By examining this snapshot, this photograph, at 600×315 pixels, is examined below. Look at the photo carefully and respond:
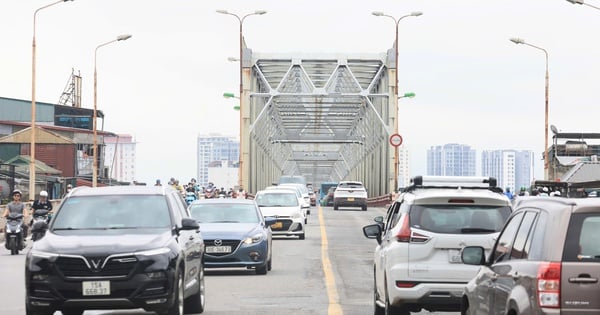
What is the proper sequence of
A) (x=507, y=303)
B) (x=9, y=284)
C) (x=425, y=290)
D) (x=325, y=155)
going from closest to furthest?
(x=507, y=303), (x=425, y=290), (x=9, y=284), (x=325, y=155)

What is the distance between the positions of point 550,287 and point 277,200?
105 feet

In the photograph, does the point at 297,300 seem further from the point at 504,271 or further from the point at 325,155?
the point at 325,155

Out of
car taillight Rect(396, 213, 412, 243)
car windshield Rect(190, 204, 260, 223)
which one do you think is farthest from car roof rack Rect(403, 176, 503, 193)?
car windshield Rect(190, 204, 260, 223)

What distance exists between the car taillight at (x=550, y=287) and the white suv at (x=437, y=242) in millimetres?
5447

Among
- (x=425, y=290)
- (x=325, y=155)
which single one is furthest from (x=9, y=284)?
(x=325, y=155)

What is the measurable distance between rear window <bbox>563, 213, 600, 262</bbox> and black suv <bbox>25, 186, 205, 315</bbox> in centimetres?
656

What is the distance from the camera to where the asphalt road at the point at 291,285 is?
16.5 meters

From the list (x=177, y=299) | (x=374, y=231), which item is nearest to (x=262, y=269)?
(x=374, y=231)

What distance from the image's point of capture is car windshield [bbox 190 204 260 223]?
78.7 feet

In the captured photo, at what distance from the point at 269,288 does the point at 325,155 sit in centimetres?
15415

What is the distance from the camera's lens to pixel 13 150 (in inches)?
3740

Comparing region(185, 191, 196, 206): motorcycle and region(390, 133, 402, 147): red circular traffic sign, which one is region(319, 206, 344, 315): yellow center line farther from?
region(390, 133, 402, 147): red circular traffic sign

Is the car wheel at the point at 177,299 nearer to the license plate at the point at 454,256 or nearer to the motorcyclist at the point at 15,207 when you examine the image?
the license plate at the point at 454,256

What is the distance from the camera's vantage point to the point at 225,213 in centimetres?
2430
